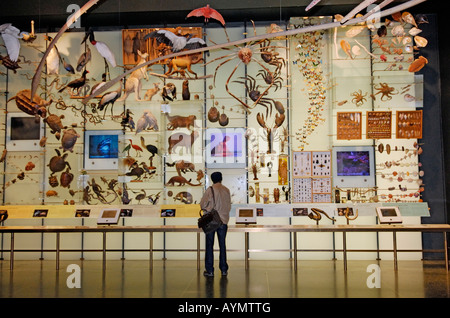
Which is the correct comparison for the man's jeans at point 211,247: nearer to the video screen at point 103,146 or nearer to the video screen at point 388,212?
the video screen at point 388,212

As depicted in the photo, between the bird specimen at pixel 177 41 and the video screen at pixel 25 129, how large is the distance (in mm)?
3014

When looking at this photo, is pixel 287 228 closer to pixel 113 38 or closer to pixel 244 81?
pixel 244 81

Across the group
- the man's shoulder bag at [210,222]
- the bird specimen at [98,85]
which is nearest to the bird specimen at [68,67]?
the bird specimen at [98,85]

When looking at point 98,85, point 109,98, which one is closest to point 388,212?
point 109,98

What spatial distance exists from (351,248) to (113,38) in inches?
261

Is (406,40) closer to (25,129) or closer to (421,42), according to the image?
(421,42)

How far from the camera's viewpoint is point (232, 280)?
6.75 m

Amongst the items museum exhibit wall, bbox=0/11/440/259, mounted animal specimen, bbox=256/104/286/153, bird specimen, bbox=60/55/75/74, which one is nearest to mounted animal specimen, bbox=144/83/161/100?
museum exhibit wall, bbox=0/11/440/259

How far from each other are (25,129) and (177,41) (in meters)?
3.72

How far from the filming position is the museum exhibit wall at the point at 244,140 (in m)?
9.08

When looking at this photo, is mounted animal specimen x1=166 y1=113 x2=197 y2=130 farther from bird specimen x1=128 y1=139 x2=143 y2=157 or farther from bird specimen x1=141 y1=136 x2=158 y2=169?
bird specimen x1=128 y1=139 x2=143 y2=157

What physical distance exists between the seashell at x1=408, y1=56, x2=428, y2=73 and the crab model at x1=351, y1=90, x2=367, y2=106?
1051 millimetres

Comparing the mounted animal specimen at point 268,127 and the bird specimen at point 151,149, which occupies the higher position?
the mounted animal specimen at point 268,127

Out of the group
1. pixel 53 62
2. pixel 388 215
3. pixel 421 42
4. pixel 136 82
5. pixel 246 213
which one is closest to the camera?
pixel 388 215
